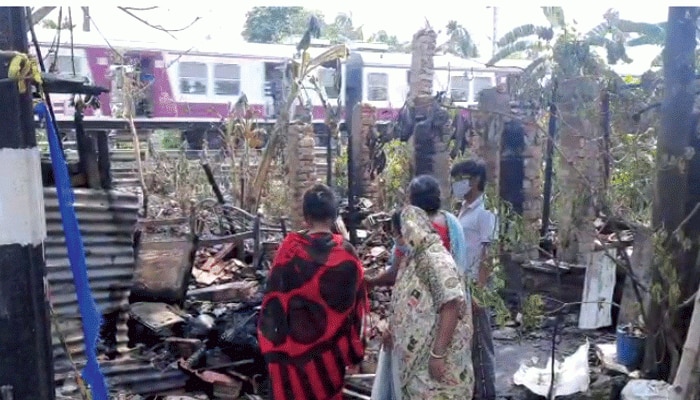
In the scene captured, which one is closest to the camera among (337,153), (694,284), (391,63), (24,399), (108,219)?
(24,399)

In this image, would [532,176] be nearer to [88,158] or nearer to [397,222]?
[88,158]

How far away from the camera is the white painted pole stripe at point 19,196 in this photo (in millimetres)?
2805

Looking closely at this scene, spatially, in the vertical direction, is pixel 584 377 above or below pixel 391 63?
below

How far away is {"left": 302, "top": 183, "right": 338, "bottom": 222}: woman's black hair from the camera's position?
3693mm

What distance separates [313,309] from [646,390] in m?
2.26

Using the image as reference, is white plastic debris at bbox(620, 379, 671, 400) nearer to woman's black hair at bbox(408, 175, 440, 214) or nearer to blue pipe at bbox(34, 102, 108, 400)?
woman's black hair at bbox(408, 175, 440, 214)

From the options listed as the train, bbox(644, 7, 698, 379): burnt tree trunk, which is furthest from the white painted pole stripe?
the train

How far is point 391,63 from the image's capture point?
2209cm

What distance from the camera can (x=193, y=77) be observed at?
20.2 metres

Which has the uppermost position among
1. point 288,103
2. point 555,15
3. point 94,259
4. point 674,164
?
point 555,15

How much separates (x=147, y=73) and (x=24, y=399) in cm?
1750

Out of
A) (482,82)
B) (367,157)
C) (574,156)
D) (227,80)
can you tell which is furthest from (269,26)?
(574,156)

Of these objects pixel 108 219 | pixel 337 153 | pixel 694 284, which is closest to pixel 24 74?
pixel 108 219

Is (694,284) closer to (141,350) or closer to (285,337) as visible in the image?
(285,337)
